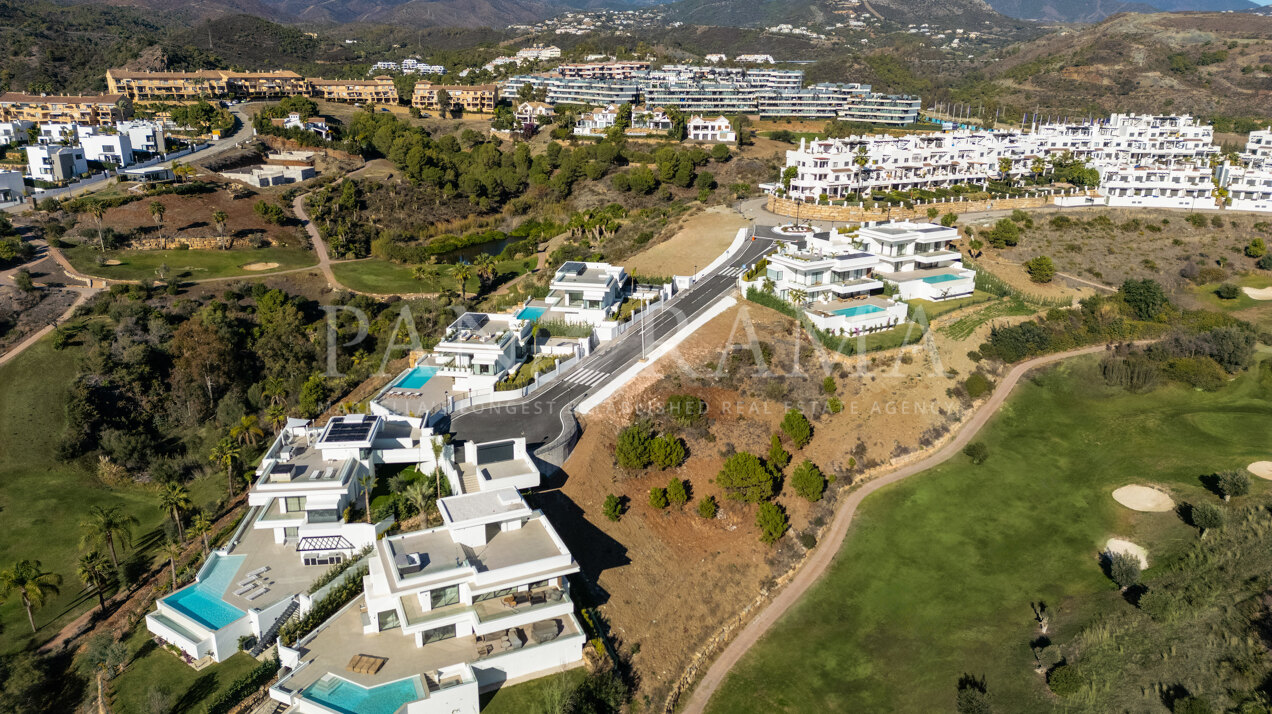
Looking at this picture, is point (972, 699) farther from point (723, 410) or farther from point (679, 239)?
point (679, 239)

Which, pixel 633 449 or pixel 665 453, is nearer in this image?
pixel 633 449

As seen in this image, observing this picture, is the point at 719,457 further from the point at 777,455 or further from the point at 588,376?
the point at 588,376

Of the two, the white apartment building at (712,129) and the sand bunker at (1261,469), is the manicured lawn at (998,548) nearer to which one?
the sand bunker at (1261,469)

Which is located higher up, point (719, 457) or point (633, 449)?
point (633, 449)

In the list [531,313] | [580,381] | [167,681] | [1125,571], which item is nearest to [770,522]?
[580,381]

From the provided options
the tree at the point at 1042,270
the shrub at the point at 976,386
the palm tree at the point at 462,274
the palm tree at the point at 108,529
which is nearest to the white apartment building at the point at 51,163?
the palm tree at the point at 462,274

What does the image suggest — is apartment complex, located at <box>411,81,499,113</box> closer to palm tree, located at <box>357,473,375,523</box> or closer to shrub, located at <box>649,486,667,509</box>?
palm tree, located at <box>357,473,375,523</box>

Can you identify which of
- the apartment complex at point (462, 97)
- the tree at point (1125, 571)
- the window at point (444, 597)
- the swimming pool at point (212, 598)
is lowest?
the tree at point (1125, 571)

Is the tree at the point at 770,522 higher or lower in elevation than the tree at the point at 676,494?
lower
